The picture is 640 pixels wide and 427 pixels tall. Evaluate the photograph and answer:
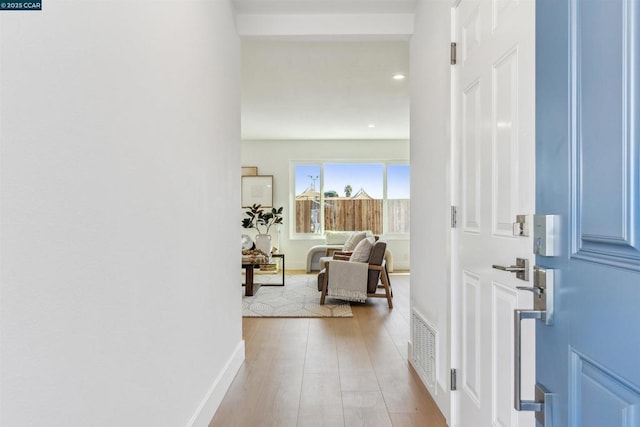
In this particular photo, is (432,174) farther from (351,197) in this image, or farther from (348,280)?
(351,197)

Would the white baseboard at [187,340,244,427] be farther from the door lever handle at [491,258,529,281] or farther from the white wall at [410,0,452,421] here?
the door lever handle at [491,258,529,281]

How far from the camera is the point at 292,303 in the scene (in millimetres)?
5316

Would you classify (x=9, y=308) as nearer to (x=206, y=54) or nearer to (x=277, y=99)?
(x=206, y=54)

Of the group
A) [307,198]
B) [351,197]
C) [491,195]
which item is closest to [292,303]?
[307,198]

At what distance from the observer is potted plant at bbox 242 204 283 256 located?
7.57 metres

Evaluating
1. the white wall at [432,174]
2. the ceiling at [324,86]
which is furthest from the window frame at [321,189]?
the white wall at [432,174]

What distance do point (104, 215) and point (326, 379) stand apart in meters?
2.14

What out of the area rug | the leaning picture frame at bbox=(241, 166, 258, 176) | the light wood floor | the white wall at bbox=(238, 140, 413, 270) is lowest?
the light wood floor

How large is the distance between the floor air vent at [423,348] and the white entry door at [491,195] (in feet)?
1.35

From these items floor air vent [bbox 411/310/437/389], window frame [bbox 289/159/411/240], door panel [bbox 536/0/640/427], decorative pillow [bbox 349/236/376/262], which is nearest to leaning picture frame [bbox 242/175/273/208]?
window frame [bbox 289/159/411/240]

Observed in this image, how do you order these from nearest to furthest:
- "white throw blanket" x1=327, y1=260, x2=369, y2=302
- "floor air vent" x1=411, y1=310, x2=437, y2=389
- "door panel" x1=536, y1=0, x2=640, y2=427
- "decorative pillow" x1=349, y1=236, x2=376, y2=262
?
1. "door panel" x1=536, y1=0, x2=640, y2=427
2. "floor air vent" x1=411, y1=310, x2=437, y2=389
3. "white throw blanket" x1=327, y1=260, x2=369, y2=302
4. "decorative pillow" x1=349, y1=236, x2=376, y2=262

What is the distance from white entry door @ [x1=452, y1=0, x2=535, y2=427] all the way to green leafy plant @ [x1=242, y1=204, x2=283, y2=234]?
243 inches

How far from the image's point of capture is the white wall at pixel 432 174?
89.6 inches

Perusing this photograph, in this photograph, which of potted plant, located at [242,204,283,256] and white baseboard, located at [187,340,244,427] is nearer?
white baseboard, located at [187,340,244,427]
